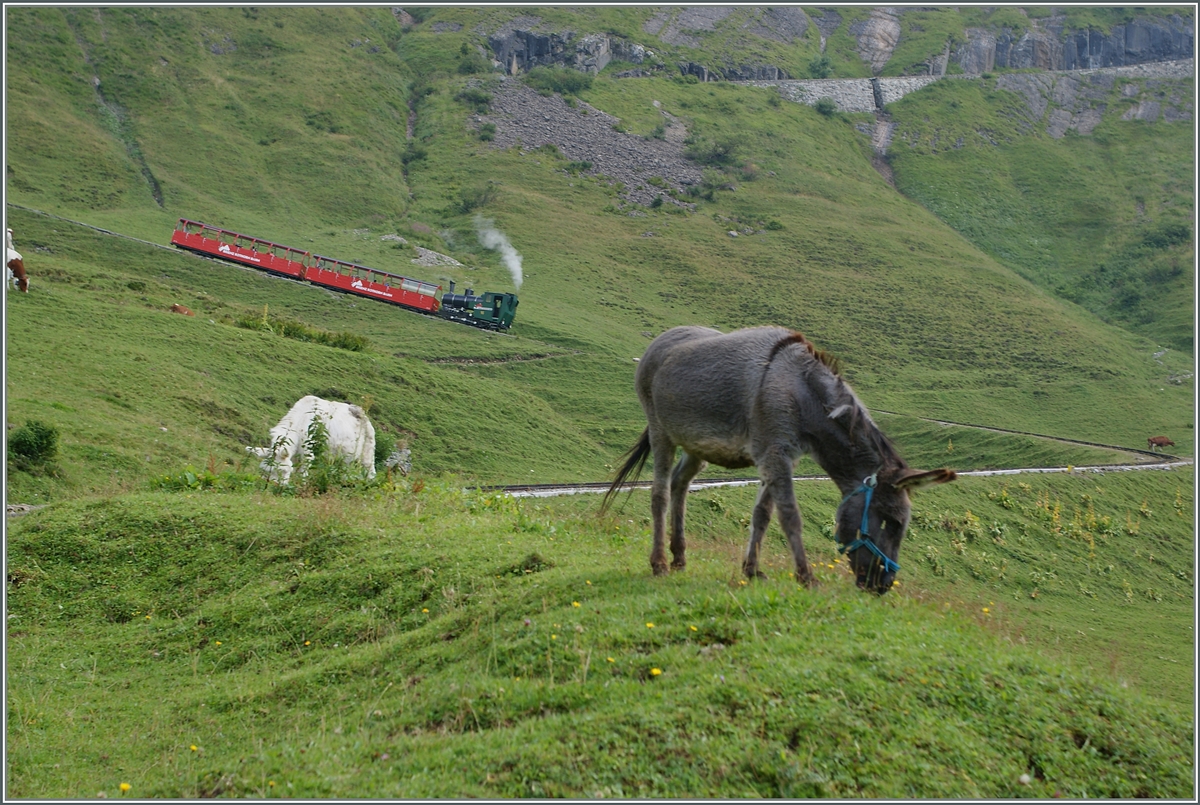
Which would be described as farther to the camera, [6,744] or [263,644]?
[263,644]

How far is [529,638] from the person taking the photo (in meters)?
7.64

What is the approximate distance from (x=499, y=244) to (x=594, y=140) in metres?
45.3

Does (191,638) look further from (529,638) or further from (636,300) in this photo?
(636,300)

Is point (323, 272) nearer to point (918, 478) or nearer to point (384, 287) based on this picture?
point (384, 287)

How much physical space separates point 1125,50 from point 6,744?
22271cm

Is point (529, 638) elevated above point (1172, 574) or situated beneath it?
elevated above

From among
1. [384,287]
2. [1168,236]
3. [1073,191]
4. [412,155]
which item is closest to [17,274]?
[384,287]

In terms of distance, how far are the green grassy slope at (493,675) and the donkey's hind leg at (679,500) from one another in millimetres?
343

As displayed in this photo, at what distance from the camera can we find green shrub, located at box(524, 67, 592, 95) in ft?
456

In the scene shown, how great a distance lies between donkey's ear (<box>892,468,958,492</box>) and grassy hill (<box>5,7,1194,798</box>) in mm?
1174

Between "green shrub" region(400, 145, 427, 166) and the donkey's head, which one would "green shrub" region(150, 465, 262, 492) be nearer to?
the donkey's head

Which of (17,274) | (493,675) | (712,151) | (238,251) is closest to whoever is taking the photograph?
(493,675)

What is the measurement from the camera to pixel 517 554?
34.7ft

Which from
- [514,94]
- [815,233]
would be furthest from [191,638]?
[514,94]
